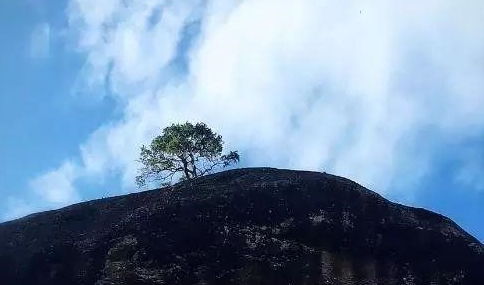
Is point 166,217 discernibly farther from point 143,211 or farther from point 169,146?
point 169,146

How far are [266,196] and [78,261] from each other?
11.2 metres

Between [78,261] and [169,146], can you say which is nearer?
[78,261]

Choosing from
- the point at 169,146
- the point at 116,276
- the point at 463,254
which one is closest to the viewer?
the point at 116,276

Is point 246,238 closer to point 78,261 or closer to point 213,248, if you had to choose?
Answer: point 213,248

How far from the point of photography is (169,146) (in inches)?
2670

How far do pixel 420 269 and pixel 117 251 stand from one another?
16.7 m

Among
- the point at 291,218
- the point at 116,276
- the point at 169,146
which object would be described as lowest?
the point at 116,276

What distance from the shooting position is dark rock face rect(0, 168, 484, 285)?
37.9m

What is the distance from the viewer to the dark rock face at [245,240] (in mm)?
37938

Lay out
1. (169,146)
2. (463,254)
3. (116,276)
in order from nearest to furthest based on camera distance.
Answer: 1. (116,276)
2. (463,254)
3. (169,146)

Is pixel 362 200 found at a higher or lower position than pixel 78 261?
higher

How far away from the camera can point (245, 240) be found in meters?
38.9

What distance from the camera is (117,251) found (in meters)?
38.6

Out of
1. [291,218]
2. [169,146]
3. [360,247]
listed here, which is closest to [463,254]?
[360,247]
